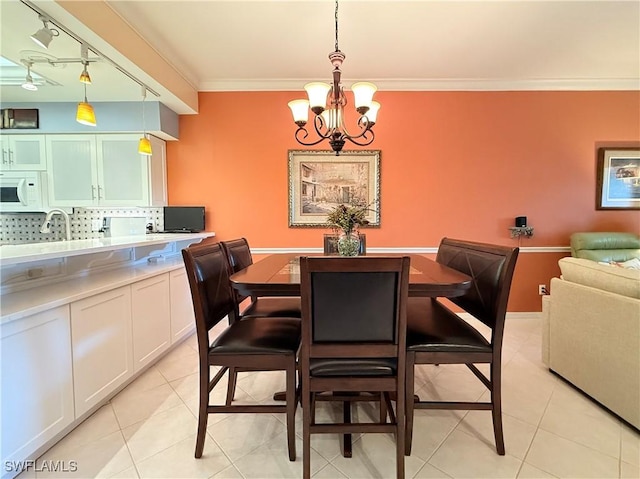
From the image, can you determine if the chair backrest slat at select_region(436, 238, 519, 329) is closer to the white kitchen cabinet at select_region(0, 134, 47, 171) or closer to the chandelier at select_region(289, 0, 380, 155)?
the chandelier at select_region(289, 0, 380, 155)

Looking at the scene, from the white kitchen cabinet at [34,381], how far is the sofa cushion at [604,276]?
10.0 ft

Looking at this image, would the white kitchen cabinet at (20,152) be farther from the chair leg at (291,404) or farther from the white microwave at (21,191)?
the chair leg at (291,404)

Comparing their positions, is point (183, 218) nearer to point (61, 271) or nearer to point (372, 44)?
point (61, 271)

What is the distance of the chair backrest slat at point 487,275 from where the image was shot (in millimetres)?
1393

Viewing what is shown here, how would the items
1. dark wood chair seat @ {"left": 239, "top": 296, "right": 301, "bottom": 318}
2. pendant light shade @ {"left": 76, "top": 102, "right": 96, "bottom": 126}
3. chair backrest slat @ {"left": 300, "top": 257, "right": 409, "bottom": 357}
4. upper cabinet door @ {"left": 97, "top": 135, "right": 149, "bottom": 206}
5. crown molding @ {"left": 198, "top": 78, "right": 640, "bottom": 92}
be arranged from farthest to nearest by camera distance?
crown molding @ {"left": 198, "top": 78, "right": 640, "bottom": 92} < upper cabinet door @ {"left": 97, "top": 135, "right": 149, "bottom": 206} < pendant light shade @ {"left": 76, "top": 102, "right": 96, "bottom": 126} < dark wood chair seat @ {"left": 239, "top": 296, "right": 301, "bottom": 318} < chair backrest slat @ {"left": 300, "top": 257, "right": 409, "bottom": 357}

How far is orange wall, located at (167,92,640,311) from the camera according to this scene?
3266 mm

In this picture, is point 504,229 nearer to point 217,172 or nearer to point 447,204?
point 447,204

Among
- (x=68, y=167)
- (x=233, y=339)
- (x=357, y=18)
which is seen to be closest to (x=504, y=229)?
(x=357, y=18)

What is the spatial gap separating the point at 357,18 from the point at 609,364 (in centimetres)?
283

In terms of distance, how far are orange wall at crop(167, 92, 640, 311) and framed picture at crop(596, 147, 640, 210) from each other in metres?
0.08

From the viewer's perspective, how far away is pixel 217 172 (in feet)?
11.0

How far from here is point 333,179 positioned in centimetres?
329

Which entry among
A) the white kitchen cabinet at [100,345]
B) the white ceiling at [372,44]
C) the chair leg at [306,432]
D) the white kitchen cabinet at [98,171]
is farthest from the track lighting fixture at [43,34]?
the chair leg at [306,432]

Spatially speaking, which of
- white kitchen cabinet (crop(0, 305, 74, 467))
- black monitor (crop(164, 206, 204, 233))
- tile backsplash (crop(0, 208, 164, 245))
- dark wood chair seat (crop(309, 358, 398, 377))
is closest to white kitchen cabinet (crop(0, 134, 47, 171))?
tile backsplash (crop(0, 208, 164, 245))
